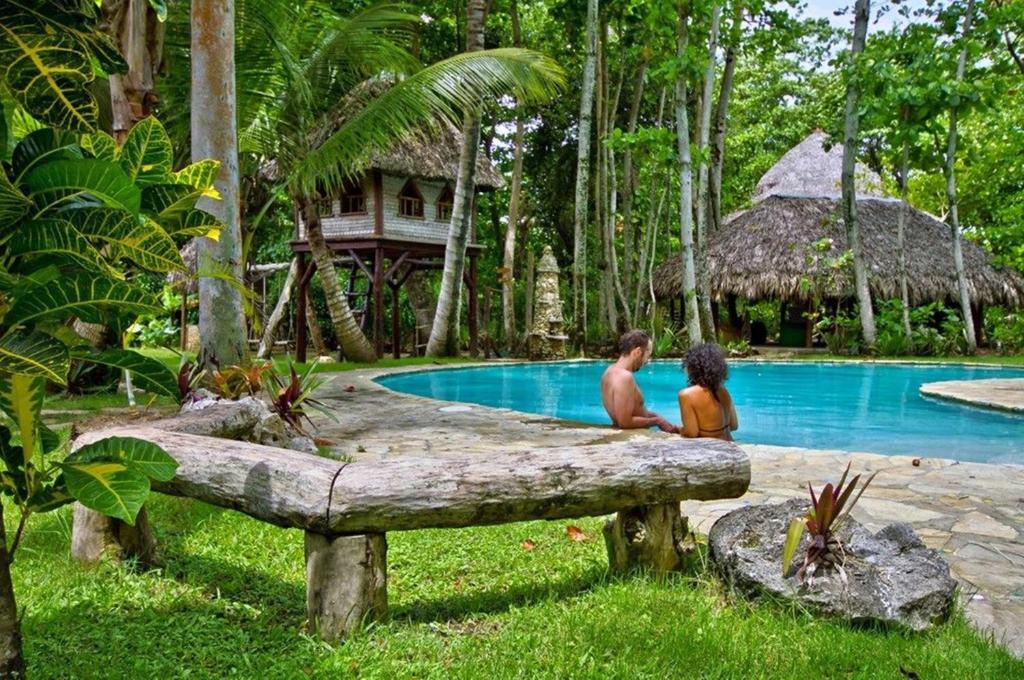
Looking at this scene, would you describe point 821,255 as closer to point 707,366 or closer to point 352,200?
point 352,200

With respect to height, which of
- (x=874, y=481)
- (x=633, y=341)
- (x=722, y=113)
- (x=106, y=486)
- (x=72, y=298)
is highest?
(x=722, y=113)

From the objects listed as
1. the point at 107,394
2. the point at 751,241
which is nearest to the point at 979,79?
the point at 751,241

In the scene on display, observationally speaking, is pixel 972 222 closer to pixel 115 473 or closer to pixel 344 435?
pixel 344 435

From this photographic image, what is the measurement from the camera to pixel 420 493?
8.11 ft

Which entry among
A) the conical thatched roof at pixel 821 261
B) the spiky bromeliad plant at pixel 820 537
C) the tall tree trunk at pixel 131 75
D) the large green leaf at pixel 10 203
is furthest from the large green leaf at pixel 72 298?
the conical thatched roof at pixel 821 261

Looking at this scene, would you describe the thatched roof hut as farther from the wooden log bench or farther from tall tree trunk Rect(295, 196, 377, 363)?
the wooden log bench

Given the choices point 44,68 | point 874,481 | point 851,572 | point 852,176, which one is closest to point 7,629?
point 44,68

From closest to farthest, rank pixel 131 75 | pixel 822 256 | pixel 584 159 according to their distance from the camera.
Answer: pixel 131 75 < pixel 584 159 < pixel 822 256

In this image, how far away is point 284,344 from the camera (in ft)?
57.2

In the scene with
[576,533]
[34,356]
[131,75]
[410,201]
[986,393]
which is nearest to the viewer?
[34,356]

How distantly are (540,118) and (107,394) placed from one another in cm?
1489

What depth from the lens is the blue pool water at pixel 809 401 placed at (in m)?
7.97

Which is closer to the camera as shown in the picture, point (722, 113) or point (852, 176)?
point (852, 176)

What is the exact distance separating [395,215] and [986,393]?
417 inches
